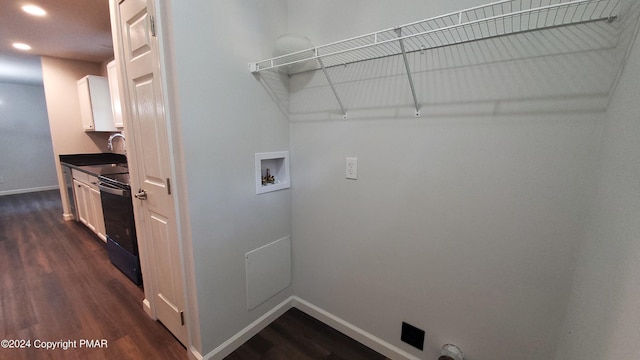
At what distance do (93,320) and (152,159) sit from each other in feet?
4.37

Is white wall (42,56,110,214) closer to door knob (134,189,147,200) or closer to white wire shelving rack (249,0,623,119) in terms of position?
door knob (134,189,147,200)

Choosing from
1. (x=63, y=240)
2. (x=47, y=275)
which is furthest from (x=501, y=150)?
(x=63, y=240)

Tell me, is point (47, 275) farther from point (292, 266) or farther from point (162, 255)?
point (292, 266)

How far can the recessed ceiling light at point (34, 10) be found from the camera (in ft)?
6.97

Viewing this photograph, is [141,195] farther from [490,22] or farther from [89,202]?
[89,202]

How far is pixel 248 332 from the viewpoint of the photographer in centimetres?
161

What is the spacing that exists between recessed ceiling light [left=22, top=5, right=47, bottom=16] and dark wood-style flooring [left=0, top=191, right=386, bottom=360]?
2.36 metres

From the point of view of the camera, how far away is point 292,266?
1.89 m

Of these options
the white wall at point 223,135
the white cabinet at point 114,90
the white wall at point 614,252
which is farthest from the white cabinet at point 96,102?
the white wall at point 614,252

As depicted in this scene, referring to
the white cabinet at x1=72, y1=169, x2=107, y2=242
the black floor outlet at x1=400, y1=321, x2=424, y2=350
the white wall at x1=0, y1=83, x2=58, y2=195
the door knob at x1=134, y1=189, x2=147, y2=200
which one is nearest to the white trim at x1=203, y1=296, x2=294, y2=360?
the black floor outlet at x1=400, y1=321, x2=424, y2=350

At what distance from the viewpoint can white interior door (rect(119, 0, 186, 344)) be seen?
128cm

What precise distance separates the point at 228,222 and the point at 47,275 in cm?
231

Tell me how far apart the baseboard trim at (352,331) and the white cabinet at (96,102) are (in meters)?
3.79

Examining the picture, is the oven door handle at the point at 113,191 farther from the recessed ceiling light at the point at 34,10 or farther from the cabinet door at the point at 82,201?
the recessed ceiling light at the point at 34,10
